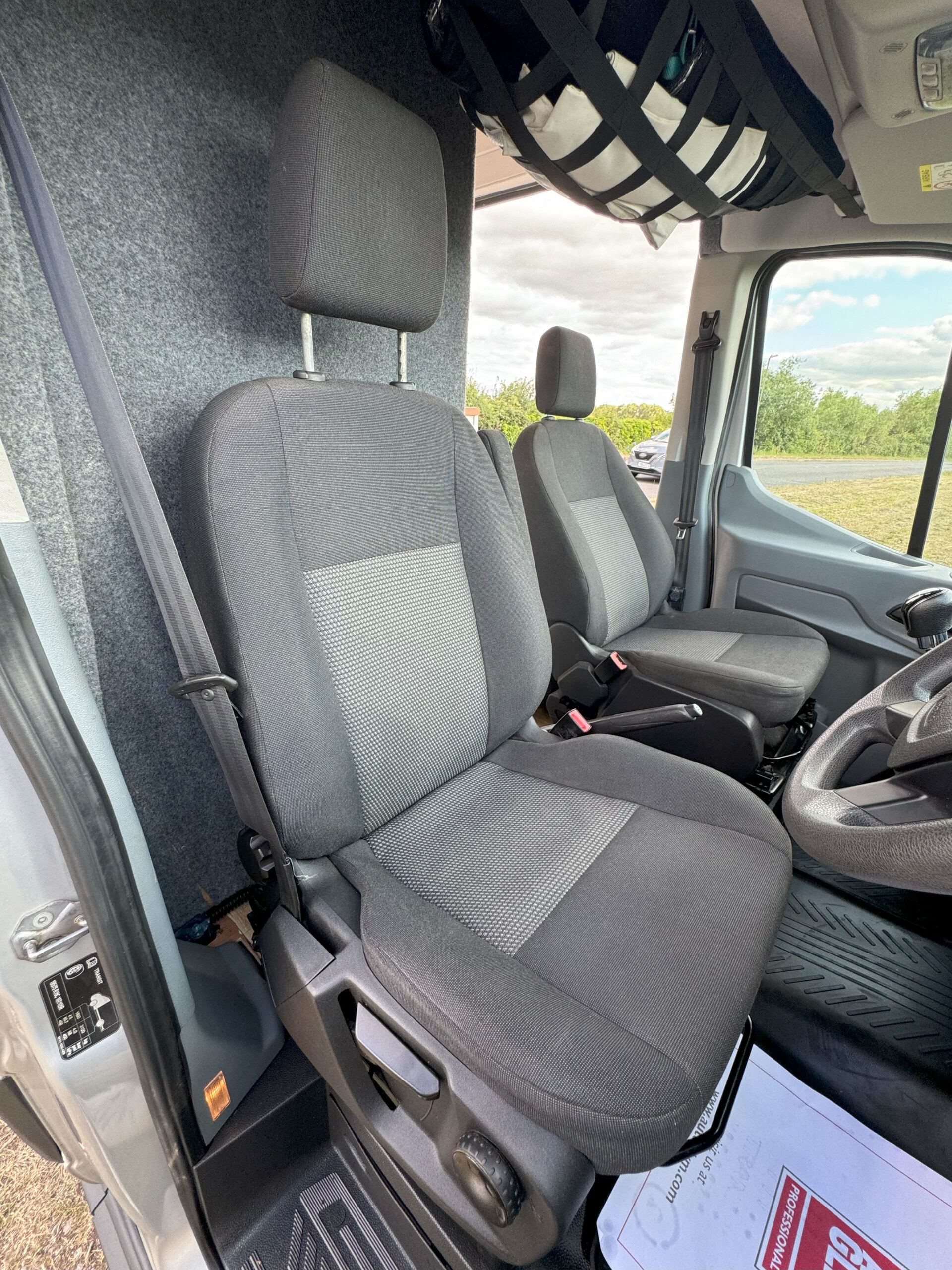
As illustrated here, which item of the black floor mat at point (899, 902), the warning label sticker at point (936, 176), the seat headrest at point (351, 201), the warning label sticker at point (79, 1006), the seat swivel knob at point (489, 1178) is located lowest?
the black floor mat at point (899, 902)

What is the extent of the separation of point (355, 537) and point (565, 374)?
3.94 ft

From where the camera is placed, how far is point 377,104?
85 cm

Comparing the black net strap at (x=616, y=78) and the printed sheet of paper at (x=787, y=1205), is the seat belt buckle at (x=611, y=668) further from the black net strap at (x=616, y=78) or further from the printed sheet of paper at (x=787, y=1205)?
the black net strap at (x=616, y=78)

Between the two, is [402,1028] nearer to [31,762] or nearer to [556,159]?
[31,762]

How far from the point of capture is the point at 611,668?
5.50ft

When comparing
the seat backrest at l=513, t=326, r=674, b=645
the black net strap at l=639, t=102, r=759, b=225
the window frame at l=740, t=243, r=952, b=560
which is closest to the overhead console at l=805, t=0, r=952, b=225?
the black net strap at l=639, t=102, r=759, b=225

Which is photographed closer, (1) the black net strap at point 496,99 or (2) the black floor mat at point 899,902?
(1) the black net strap at point 496,99

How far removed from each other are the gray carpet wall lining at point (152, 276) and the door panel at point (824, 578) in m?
1.74

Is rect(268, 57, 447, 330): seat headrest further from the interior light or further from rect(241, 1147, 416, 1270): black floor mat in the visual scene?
rect(241, 1147, 416, 1270): black floor mat

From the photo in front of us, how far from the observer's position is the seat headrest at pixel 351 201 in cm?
78

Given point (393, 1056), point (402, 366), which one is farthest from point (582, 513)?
point (393, 1056)

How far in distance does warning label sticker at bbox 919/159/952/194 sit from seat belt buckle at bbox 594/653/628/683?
128 cm

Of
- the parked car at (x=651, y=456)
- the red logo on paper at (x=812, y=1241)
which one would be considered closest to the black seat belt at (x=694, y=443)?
the parked car at (x=651, y=456)

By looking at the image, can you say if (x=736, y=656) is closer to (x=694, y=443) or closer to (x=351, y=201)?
(x=694, y=443)
